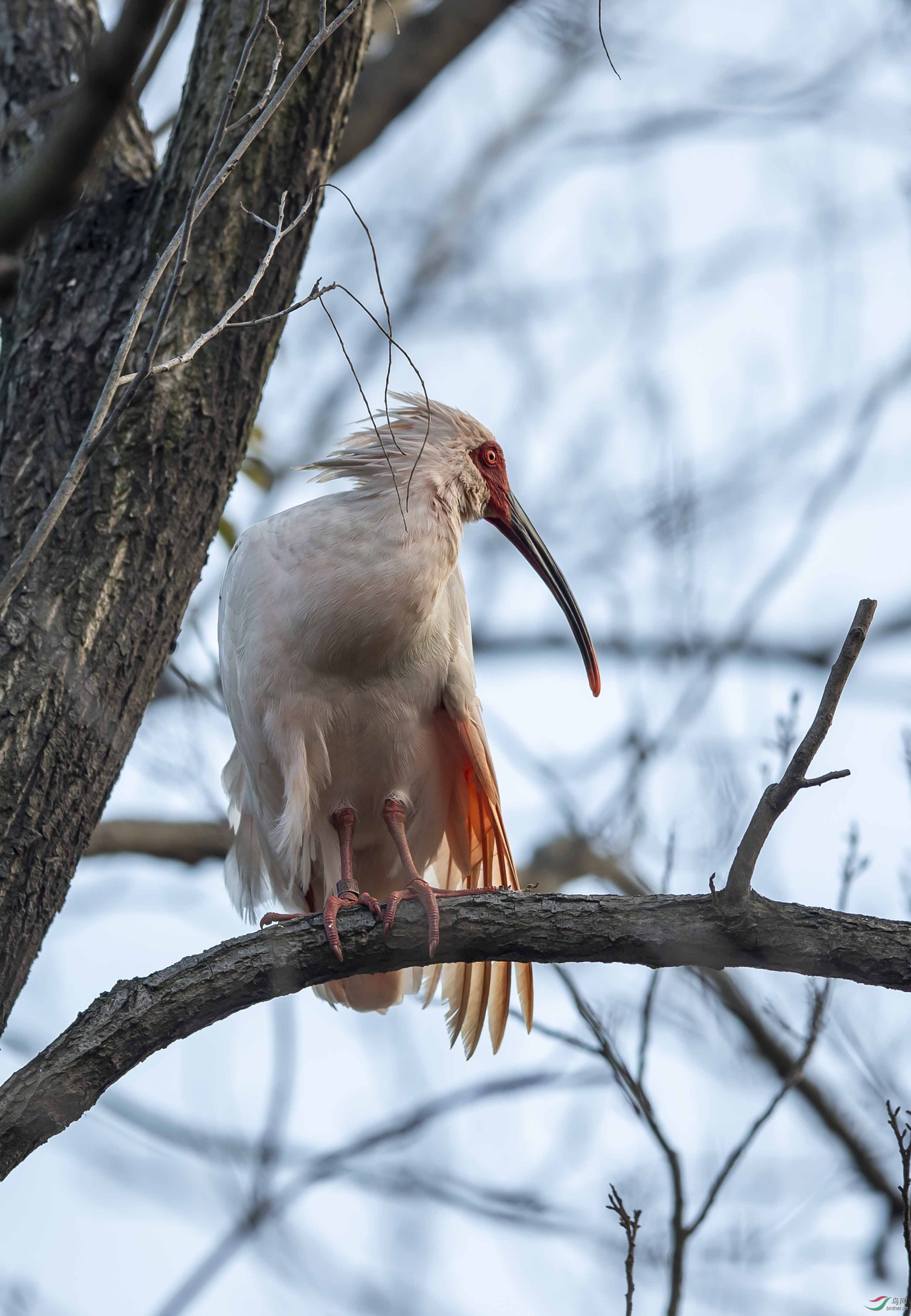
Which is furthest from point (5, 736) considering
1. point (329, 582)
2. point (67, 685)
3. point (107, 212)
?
point (107, 212)

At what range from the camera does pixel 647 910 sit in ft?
Answer: 9.88

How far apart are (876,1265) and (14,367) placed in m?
4.97

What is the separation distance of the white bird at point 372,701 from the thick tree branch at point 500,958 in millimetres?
710

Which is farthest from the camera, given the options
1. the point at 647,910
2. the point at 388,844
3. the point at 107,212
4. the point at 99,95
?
the point at 388,844

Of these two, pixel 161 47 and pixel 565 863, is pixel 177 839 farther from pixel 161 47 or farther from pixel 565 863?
pixel 161 47

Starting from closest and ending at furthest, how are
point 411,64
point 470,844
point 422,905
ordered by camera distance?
point 422,905 < point 470,844 < point 411,64

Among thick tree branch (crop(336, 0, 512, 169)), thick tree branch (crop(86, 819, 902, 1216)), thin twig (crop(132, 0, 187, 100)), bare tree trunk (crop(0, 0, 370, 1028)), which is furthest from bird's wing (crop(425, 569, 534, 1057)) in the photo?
thick tree branch (crop(336, 0, 512, 169))

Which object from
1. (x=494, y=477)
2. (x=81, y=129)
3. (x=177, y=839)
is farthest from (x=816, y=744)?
(x=177, y=839)

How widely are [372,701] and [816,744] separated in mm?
1993

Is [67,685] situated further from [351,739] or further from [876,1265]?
[876,1265]

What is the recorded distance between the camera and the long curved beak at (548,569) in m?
5.22

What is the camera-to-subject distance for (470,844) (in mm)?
4773

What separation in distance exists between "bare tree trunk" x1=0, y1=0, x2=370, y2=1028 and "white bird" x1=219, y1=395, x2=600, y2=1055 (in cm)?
47

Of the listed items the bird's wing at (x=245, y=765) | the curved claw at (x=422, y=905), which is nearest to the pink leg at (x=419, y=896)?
the curved claw at (x=422, y=905)
